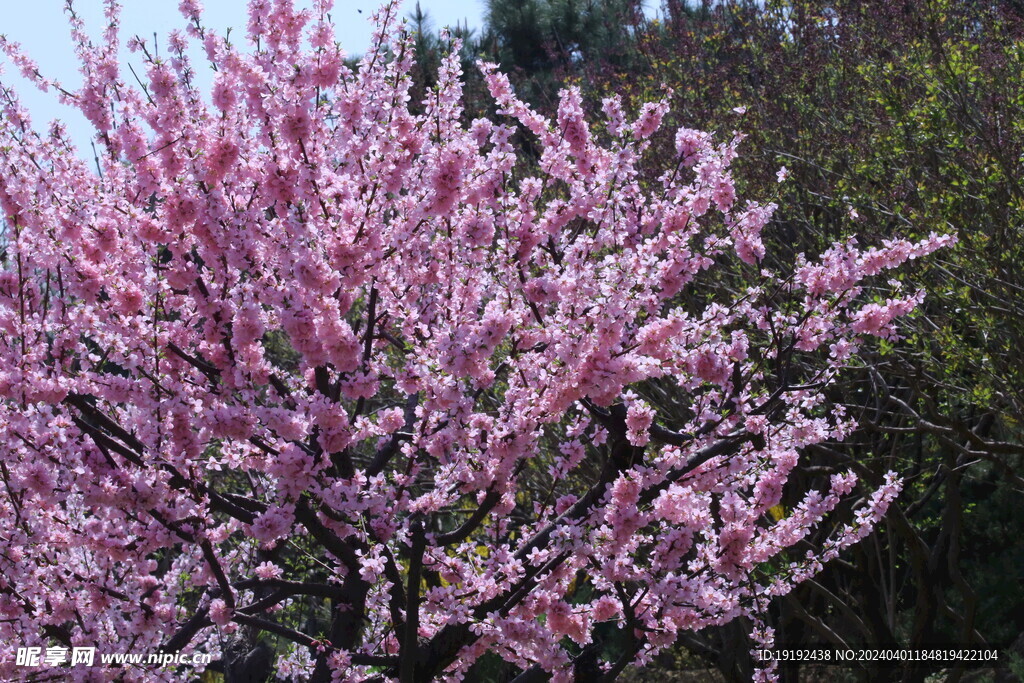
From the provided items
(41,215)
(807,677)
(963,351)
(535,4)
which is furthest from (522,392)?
(535,4)

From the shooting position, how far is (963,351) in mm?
6707

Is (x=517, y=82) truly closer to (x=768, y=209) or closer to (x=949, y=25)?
(x=949, y=25)

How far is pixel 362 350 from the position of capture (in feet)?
15.8

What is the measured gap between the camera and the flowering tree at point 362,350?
4.35m

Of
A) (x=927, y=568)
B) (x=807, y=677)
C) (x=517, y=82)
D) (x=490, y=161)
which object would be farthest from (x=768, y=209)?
(x=517, y=82)

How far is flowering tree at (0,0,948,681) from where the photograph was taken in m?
4.35

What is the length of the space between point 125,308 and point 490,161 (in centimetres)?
186

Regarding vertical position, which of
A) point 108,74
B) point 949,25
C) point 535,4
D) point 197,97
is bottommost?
point 197,97

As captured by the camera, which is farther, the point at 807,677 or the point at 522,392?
the point at 807,677

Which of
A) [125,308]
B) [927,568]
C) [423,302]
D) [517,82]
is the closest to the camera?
[125,308]

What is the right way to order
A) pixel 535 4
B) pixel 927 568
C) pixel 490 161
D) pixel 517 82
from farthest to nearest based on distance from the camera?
pixel 535 4
pixel 517 82
pixel 927 568
pixel 490 161

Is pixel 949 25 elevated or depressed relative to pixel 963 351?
elevated

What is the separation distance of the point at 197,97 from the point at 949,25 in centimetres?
714

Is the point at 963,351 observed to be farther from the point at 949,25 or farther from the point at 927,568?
the point at 949,25
